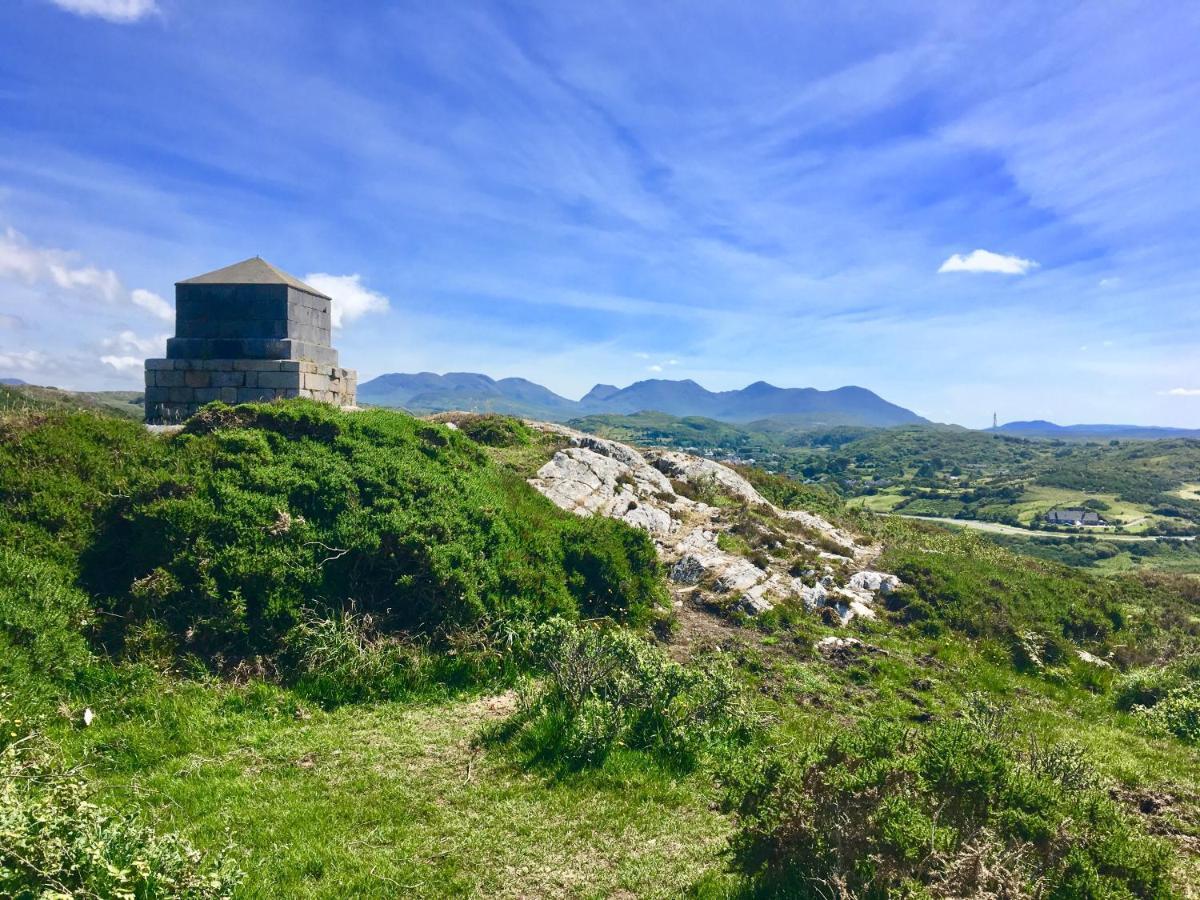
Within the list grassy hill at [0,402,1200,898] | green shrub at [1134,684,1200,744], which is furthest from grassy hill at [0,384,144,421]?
green shrub at [1134,684,1200,744]

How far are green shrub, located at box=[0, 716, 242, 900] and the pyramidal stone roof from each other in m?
15.4

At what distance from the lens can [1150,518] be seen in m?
109

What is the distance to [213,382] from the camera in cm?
1745

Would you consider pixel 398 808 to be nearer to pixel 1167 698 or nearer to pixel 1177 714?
pixel 1177 714

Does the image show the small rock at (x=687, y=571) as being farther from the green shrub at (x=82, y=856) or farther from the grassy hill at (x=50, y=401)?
the grassy hill at (x=50, y=401)

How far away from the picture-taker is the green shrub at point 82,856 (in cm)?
365

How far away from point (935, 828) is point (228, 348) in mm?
18967

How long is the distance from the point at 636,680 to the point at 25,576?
826 centimetres

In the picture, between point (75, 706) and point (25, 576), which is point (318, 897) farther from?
point (25, 576)

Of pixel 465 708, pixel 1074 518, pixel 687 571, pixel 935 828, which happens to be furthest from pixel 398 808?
pixel 1074 518

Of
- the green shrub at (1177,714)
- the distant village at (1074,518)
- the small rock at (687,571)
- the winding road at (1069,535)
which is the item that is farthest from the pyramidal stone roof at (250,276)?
the distant village at (1074,518)

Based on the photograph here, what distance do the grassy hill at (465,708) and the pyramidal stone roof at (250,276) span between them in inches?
237

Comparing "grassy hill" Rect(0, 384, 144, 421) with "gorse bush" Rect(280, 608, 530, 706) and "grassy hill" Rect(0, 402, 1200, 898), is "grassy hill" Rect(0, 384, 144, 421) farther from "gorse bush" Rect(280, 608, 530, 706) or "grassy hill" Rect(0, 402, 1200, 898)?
"gorse bush" Rect(280, 608, 530, 706)

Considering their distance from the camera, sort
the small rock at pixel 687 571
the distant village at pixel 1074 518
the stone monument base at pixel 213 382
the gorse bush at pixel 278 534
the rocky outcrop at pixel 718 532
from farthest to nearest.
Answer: the distant village at pixel 1074 518 → the stone monument base at pixel 213 382 → the small rock at pixel 687 571 → the rocky outcrop at pixel 718 532 → the gorse bush at pixel 278 534
